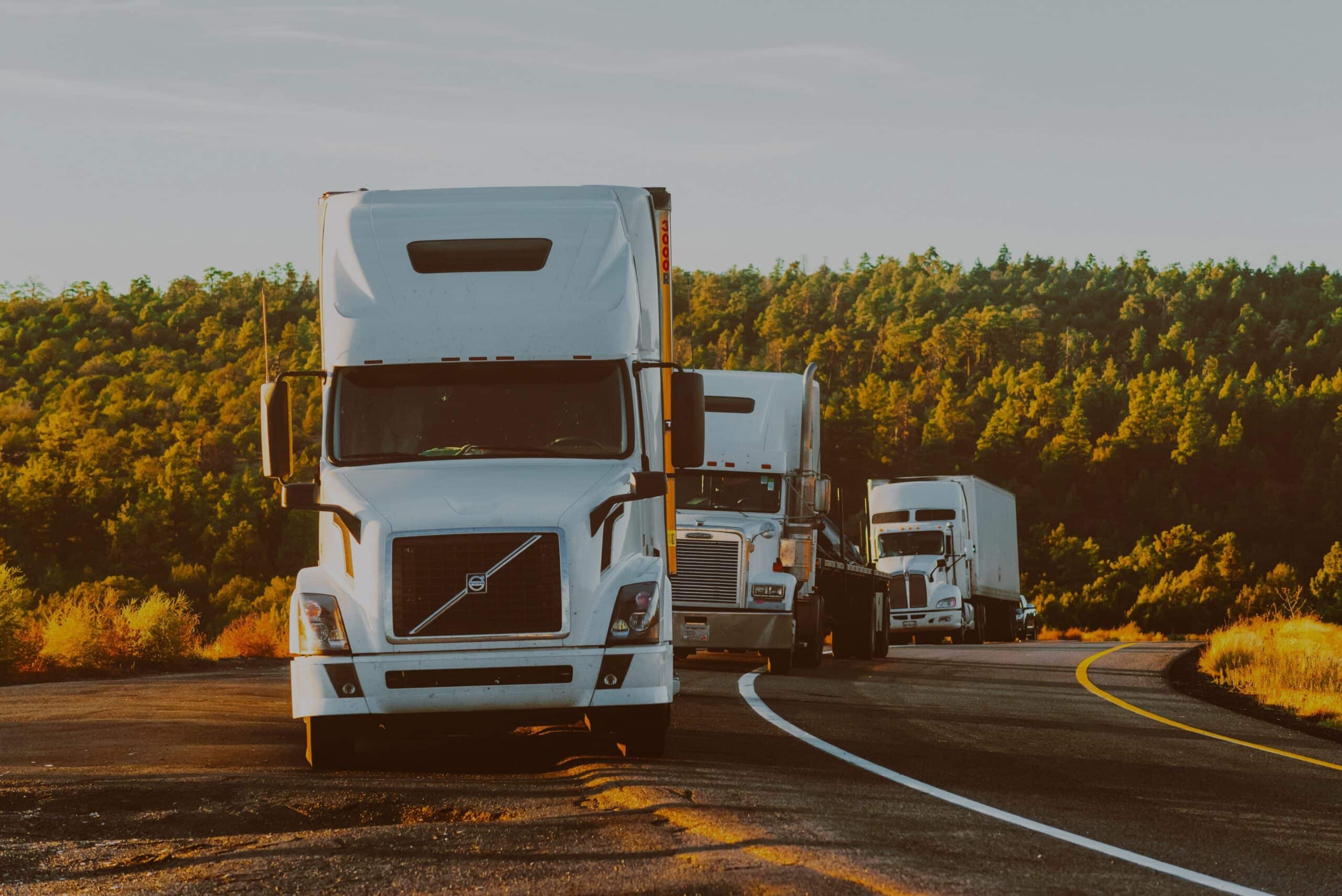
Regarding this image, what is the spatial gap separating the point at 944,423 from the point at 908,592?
9164 cm

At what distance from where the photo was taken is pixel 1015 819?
8594 millimetres

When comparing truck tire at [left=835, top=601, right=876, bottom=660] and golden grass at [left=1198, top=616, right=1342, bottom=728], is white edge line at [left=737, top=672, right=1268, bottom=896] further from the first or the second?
truck tire at [left=835, top=601, right=876, bottom=660]

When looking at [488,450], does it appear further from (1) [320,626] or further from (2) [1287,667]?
(2) [1287,667]

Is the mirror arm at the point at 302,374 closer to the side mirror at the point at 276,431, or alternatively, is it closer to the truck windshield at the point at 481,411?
the side mirror at the point at 276,431

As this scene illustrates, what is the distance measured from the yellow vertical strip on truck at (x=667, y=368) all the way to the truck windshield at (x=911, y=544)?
28150mm

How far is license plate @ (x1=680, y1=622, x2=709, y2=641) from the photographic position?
21.5 metres

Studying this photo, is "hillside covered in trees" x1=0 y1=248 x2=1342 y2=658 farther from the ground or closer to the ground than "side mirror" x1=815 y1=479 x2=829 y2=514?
farther from the ground

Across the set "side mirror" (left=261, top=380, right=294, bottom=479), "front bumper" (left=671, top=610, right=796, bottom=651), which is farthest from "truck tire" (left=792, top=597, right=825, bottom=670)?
"side mirror" (left=261, top=380, right=294, bottom=479)

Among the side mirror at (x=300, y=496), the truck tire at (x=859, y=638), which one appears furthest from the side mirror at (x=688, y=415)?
the truck tire at (x=859, y=638)

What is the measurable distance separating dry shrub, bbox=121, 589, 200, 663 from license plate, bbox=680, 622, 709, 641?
774cm

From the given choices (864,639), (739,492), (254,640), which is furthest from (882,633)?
(254,640)

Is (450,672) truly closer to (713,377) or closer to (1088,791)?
(1088,791)

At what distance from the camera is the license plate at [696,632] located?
2152 cm

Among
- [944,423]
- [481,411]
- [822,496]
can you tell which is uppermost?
[944,423]
